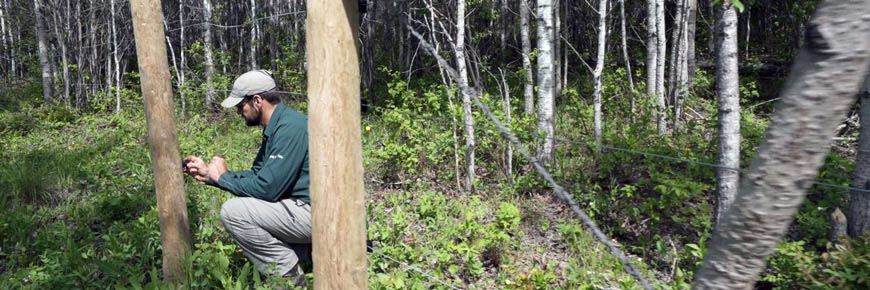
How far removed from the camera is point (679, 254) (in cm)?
482

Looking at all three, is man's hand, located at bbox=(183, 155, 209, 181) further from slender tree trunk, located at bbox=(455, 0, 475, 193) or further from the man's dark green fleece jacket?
slender tree trunk, located at bbox=(455, 0, 475, 193)

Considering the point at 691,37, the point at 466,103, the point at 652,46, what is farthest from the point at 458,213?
the point at 691,37

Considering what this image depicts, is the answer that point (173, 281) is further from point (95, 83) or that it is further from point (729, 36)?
point (95, 83)

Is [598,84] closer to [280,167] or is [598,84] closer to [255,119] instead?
[255,119]

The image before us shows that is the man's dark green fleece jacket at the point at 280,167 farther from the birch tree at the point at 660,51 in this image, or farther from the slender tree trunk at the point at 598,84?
the birch tree at the point at 660,51

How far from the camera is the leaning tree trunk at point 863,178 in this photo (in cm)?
448

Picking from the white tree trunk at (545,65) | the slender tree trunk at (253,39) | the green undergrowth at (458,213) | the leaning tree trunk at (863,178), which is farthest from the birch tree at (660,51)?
the slender tree trunk at (253,39)

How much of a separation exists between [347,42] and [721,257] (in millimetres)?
1455

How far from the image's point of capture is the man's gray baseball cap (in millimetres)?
3803

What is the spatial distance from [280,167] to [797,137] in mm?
2981

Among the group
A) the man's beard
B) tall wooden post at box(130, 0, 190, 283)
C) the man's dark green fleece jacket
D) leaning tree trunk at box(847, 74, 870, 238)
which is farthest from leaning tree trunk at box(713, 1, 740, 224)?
tall wooden post at box(130, 0, 190, 283)

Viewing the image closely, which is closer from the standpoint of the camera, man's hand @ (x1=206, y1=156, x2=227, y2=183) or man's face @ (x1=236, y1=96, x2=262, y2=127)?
man's hand @ (x1=206, y1=156, x2=227, y2=183)

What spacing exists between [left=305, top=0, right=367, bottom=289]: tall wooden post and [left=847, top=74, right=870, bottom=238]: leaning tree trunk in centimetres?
394

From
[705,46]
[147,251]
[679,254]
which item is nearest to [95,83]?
[147,251]
